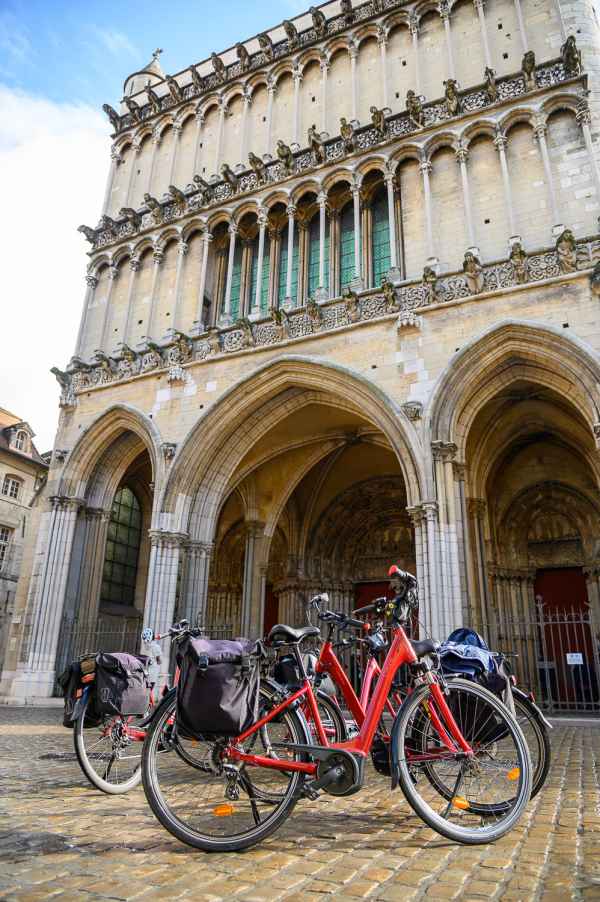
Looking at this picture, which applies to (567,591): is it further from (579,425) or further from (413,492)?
(413,492)

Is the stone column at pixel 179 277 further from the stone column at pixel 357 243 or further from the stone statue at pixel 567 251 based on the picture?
the stone statue at pixel 567 251

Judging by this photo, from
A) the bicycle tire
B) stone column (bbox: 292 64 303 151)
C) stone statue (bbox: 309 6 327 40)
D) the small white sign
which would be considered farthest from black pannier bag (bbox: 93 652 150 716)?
stone statue (bbox: 309 6 327 40)

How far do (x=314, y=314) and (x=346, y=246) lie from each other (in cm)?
288

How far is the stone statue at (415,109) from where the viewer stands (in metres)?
14.4

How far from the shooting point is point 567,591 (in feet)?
52.4

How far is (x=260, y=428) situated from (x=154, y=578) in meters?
4.17

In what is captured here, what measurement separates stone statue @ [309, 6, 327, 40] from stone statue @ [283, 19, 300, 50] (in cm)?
61

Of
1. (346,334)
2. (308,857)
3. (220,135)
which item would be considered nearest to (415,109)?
(346,334)

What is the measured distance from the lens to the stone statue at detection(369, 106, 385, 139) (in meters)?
14.8

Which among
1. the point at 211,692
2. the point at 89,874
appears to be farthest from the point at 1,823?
the point at 211,692

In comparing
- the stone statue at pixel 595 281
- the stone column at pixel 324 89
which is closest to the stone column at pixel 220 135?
the stone column at pixel 324 89

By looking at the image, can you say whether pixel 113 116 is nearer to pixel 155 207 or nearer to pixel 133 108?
pixel 133 108

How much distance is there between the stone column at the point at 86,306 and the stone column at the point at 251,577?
700cm

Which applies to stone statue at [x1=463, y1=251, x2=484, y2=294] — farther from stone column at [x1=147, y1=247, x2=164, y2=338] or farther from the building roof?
the building roof
